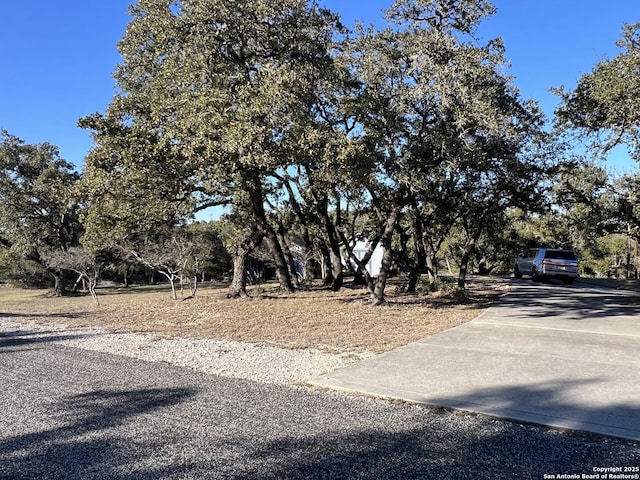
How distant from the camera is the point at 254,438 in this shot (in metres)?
3.90

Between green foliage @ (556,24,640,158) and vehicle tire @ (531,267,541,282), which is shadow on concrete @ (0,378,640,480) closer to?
green foliage @ (556,24,640,158)

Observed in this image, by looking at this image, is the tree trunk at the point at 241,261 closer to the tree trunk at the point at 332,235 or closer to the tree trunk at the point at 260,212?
the tree trunk at the point at 260,212

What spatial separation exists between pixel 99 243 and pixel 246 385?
961 centimetres

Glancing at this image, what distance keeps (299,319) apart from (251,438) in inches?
288

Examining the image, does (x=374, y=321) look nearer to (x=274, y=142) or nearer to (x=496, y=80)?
(x=274, y=142)

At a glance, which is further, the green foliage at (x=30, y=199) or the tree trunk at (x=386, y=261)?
the green foliage at (x=30, y=199)

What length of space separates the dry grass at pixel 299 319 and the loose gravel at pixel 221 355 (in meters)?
0.53

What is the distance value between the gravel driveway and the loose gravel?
0.53 metres

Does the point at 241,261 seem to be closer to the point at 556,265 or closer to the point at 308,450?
the point at 308,450

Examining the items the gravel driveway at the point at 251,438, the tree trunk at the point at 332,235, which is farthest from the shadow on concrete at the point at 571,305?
the gravel driveway at the point at 251,438

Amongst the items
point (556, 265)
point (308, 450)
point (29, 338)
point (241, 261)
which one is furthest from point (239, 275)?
point (556, 265)

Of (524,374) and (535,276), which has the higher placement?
(535,276)

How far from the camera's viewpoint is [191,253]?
A: 17656 mm

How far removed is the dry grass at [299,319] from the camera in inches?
345
